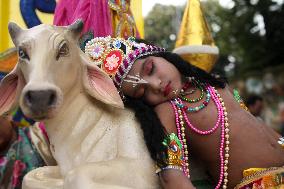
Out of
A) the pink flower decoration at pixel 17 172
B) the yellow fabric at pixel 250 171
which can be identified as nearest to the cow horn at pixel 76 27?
the yellow fabric at pixel 250 171

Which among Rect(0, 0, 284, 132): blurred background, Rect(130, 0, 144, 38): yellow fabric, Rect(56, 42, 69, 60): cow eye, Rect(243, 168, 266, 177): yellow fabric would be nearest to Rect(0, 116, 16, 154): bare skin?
Rect(130, 0, 144, 38): yellow fabric

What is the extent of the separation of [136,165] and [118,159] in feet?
0.20

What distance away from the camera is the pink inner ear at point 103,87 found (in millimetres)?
1501

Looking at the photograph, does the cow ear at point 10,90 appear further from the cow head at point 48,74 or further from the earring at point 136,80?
the earring at point 136,80

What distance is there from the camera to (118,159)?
149cm

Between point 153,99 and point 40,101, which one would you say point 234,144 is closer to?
point 153,99

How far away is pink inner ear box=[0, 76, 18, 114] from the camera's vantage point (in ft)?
4.95

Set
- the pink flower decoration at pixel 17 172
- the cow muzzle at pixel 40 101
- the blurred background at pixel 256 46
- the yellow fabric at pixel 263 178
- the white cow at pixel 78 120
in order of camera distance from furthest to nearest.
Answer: the blurred background at pixel 256 46
the pink flower decoration at pixel 17 172
the yellow fabric at pixel 263 178
the white cow at pixel 78 120
the cow muzzle at pixel 40 101

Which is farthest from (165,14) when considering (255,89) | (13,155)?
(13,155)

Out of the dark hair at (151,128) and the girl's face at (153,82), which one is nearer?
the dark hair at (151,128)

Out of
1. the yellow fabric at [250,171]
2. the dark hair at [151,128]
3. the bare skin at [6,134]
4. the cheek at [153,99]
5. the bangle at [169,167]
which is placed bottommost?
the bare skin at [6,134]

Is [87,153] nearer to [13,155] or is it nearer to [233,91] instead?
[233,91]

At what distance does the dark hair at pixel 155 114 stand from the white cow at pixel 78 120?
3 centimetres

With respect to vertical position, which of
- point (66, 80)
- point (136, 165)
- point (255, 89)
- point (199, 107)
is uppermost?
point (66, 80)
